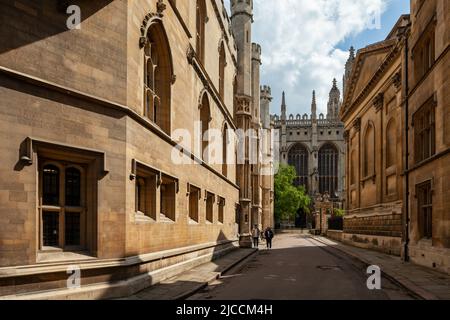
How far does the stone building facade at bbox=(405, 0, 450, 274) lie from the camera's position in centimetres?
1521

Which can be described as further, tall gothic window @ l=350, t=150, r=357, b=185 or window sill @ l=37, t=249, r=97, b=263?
tall gothic window @ l=350, t=150, r=357, b=185

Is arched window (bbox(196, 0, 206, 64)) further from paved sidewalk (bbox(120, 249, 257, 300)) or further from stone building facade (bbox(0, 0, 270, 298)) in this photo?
paved sidewalk (bbox(120, 249, 257, 300))

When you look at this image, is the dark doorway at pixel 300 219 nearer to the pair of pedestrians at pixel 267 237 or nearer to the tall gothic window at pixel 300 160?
the tall gothic window at pixel 300 160

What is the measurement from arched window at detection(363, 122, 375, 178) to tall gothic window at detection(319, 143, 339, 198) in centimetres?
5720

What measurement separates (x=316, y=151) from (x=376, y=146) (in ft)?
200

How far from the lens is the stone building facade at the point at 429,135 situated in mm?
15211

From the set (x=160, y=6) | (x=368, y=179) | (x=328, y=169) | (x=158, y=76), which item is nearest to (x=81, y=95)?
(x=160, y=6)

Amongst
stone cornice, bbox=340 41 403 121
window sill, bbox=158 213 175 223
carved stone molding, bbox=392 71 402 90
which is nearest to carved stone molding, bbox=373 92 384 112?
stone cornice, bbox=340 41 403 121

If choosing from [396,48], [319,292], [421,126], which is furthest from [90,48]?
[396,48]

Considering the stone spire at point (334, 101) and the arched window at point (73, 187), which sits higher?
the stone spire at point (334, 101)

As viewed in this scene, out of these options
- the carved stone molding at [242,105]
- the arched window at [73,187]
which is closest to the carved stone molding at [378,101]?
the carved stone molding at [242,105]

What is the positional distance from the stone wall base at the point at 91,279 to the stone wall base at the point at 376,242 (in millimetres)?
14791
